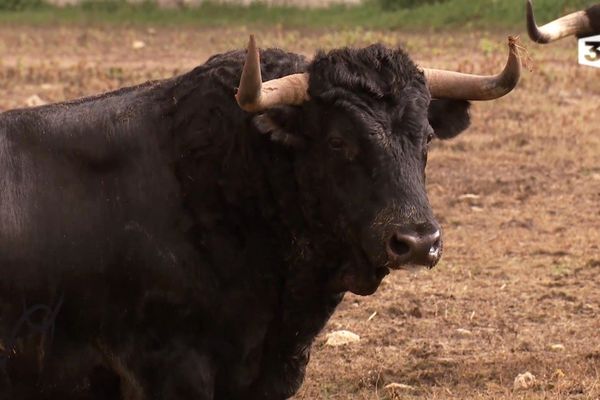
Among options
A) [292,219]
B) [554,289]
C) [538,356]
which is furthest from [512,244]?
[292,219]

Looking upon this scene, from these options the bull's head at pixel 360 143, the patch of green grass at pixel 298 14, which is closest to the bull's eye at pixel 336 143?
the bull's head at pixel 360 143

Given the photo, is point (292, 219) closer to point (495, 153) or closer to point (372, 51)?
point (372, 51)

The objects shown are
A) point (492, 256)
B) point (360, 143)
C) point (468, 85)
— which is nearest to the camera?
point (360, 143)

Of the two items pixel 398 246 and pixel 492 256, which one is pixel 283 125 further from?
pixel 492 256

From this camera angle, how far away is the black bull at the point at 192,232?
5996 millimetres

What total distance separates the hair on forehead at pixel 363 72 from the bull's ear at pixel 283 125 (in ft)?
0.41

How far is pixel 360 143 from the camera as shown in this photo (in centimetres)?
588

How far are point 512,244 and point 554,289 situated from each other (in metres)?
1.18

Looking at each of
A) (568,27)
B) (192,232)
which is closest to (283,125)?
(192,232)

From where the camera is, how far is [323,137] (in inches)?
236

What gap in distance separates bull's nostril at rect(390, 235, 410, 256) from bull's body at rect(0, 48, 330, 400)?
0.60 metres

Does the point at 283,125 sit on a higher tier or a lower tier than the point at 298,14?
higher

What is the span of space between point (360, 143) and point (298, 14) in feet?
60.7

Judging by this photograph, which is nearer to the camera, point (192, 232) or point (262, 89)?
point (262, 89)
